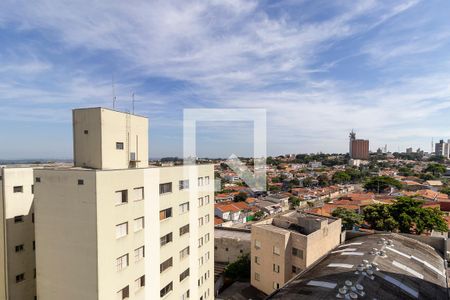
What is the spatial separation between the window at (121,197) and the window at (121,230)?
783 mm

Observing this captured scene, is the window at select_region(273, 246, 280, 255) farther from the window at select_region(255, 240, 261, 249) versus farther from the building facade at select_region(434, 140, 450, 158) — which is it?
the building facade at select_region(434, 140, 450, 158)

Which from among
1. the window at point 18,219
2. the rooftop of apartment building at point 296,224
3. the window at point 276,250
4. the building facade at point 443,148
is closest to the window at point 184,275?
the window at point 276,250

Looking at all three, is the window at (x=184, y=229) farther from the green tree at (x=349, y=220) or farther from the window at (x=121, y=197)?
the green tree at (x=349, y=220)

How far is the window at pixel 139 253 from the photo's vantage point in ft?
31.6

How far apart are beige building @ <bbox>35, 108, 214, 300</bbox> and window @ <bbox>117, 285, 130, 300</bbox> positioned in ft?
0.12

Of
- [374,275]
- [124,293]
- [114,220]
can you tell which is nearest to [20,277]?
[124,293]

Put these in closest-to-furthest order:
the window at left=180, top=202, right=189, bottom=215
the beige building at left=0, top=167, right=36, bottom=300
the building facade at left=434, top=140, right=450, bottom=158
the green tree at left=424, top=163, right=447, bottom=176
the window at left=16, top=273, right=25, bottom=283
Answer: the beige building at left=0, top=167, right=36, bottom=300, the window at left=16, top=273, right=25, bottom=283, the window at left=180, top=202, right=189, bottom=215, the green tree at left=424, top=163, right=447, bottom=176, the building facade at left=434, top=140, right=450, bottom=158

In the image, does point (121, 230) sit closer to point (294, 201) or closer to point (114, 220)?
point (114, 220)

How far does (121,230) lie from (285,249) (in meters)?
11.6

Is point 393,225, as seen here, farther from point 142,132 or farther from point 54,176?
point 54,176

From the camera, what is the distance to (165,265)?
11.4 m

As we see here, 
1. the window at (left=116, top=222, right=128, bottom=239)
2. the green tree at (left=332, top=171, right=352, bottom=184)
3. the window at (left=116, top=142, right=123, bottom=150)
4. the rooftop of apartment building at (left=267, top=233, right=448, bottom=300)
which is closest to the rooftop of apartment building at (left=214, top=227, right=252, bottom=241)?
the rooftop of apartment building at (left=267, top=233, right=448, bottom=300)

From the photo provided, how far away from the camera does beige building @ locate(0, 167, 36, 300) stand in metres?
10.7

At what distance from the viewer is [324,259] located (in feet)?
57.4
